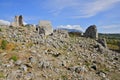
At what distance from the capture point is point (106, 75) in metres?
29.2

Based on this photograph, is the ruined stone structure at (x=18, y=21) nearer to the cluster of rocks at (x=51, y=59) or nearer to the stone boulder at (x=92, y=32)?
the cluster of rocks at (x=51, y=59)

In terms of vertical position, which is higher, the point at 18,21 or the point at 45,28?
the point at 18,21

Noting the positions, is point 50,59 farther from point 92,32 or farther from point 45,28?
point 92,32

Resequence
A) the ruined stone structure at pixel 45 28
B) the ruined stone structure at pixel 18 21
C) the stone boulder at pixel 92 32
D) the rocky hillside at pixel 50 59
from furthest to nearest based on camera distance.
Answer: the stone boulder at pixel 92 32
the ruined stone structure at pixel 18 21
the ruined stone structure at pixel 45 28
the rocky hillside at pixel 50 59

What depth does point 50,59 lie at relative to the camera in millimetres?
29000

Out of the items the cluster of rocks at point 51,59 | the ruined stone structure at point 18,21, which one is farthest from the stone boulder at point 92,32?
the ruined stone structure at point 18,21

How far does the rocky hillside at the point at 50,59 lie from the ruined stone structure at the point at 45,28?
1.82m

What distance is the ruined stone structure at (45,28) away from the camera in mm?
40844

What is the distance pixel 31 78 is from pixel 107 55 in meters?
17.4

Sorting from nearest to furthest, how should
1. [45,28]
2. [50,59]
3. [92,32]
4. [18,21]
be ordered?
1. [50,59]
2. [45,28]
3. [18,21]
4. [92,32]

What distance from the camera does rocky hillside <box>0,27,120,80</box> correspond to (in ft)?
82.2

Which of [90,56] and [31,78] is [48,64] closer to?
[31,78]

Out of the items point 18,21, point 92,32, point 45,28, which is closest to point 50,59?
point 45,28

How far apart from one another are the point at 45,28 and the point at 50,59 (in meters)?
13.5
